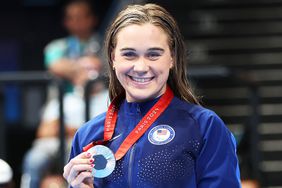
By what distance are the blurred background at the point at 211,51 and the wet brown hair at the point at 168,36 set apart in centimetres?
362

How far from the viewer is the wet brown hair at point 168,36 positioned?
3.47 m

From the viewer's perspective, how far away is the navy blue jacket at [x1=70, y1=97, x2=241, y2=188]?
3.35 m

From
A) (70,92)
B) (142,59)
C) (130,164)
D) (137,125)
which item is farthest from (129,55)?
(70,92)

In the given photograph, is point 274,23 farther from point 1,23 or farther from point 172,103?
point 172,103

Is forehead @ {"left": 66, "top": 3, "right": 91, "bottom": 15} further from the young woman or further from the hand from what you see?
the hand

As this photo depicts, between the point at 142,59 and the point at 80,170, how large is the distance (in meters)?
0.50

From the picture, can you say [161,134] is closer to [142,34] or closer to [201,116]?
[201,116]

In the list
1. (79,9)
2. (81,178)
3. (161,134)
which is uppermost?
(79,9)

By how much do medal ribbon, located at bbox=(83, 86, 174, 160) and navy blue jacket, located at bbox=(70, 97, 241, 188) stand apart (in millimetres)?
18

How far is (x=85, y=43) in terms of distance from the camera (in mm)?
8281

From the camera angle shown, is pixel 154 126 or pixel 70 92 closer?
pixel 154 126

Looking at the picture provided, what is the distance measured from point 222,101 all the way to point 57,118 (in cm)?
278

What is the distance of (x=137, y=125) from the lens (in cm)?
348

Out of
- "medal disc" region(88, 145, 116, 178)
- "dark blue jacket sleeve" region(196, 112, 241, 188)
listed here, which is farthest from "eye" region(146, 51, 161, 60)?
"medal disc" region(88, 145, 116, 178)
